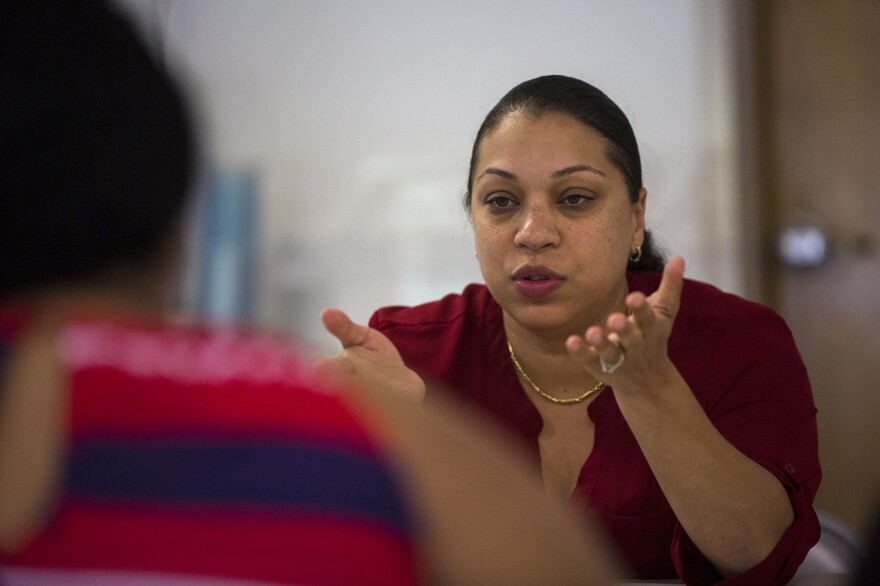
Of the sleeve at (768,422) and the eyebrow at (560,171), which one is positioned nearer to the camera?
the sleeve at (768,422)

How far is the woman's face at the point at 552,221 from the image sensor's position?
58.5 inches

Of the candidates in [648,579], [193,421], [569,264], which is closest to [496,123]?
[569,264]

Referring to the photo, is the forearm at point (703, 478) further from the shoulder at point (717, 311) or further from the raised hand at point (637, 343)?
the shoulder at point (717, 311)

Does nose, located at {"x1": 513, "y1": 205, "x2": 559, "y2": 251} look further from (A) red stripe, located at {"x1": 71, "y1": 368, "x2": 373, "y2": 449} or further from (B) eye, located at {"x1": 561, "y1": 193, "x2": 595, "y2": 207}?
(A) red stripe, located at {"x1": 71, "y1": 368, "x2": 373, "y2": 449}

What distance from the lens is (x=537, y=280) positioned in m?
1.49

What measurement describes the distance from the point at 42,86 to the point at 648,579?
1.18 metres

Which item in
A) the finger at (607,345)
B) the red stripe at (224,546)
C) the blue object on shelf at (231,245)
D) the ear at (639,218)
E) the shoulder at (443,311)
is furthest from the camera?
the blue object on shelf at (231,245)

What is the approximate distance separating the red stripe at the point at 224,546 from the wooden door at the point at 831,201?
9.71 feet

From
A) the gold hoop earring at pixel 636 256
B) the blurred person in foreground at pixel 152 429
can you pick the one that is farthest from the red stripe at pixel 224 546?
the gold hoop earring at pixel 636 256

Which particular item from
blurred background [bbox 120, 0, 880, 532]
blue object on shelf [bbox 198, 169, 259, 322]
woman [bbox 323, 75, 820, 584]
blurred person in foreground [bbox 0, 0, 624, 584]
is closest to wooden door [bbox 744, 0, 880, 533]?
blurred background [bbox 120, 0, 880, 532]

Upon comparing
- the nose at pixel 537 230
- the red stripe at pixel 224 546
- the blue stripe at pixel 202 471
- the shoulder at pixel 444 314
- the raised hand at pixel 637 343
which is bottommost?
the shoulder at pixel 444 314

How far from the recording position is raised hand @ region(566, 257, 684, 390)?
3.46 ft

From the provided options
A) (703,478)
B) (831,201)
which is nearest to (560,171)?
(703,478)

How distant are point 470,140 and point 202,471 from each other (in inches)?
107
